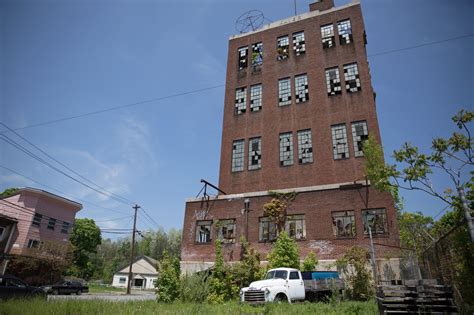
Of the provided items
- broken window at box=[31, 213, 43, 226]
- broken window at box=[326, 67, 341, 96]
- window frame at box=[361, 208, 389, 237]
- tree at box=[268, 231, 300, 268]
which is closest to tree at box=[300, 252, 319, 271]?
tree at box=[268, 231, 300, 268]

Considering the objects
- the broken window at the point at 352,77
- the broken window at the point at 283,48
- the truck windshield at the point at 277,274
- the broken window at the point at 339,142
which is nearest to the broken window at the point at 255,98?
the broken window at the point at 283,48

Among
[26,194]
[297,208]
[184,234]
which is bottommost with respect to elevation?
[184,234]

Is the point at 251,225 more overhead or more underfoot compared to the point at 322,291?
more overhead

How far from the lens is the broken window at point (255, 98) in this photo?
31.4 meters

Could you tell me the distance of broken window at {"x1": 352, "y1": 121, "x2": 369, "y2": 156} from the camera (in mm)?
25219

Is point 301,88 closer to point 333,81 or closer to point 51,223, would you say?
point 333,81

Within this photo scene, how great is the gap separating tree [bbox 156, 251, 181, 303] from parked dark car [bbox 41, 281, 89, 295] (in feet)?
64.6

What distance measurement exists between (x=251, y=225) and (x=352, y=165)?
1003 cm

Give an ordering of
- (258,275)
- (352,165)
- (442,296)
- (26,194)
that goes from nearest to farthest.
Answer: (442,296) < (258,275) < (352,165) < (26,194)

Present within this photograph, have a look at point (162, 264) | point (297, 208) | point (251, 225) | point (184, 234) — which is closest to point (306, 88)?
point (297, 208)

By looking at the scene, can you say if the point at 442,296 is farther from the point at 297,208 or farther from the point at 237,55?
the point at 237,55

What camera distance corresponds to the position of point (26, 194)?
38094mm

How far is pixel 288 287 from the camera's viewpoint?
15.7 m

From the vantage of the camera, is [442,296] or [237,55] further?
[237,55]
